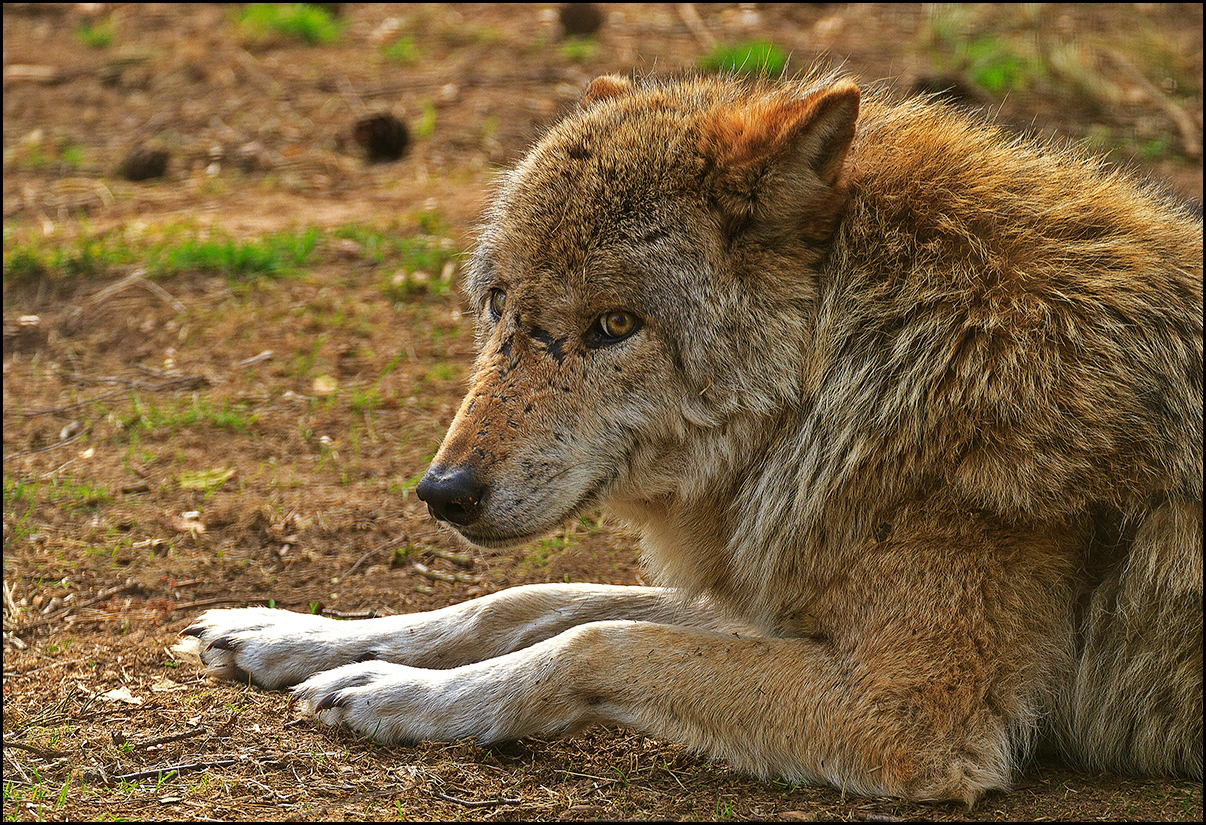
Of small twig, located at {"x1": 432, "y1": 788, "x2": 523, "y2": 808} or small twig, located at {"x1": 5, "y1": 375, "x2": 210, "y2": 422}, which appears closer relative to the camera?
small twig, located at {"x1": 432, "y1": 788, "x2": 523, "y2": 808}

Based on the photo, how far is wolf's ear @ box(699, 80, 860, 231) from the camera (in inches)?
126

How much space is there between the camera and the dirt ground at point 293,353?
10.8 ft

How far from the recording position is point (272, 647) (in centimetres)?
390

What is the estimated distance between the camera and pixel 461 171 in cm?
850

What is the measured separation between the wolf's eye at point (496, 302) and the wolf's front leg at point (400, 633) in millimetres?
1000

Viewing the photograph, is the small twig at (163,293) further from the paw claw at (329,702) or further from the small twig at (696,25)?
the small twig at (696,25)

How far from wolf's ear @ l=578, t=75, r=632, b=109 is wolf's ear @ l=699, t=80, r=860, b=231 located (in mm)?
710

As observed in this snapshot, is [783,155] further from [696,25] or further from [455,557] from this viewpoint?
[696,25]

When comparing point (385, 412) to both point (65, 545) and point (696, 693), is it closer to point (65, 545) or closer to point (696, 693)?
→ point (65, 545)

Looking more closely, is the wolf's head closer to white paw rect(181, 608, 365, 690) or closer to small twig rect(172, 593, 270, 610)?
white paw rect(181, 608, 365, 690)

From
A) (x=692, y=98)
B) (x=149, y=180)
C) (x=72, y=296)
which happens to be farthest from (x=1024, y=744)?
(x=149, y=180)

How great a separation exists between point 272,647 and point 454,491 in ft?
3.57

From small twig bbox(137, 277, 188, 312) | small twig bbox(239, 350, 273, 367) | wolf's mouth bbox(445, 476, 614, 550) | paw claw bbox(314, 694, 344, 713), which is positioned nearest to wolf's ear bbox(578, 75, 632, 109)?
wolf's mouth bbox(445, 476, 614, 550)

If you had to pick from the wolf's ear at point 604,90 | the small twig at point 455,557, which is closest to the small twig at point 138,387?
the small twig at point 455,557
